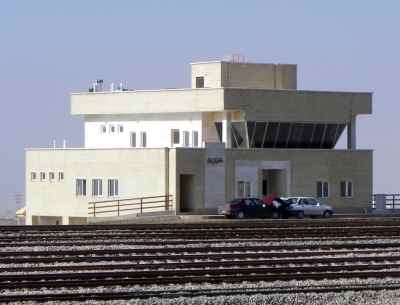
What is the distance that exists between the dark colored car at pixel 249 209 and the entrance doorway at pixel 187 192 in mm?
4366

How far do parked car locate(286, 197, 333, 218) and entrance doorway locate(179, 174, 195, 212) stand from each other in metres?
5.13

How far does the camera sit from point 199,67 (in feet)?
257

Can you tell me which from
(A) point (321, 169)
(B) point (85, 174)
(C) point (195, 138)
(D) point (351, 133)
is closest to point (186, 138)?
(C) point (195, 138)

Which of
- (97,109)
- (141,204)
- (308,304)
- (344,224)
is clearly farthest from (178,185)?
(308,304)

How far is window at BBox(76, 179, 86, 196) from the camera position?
75.8 metres

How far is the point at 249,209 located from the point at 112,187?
10237 mm

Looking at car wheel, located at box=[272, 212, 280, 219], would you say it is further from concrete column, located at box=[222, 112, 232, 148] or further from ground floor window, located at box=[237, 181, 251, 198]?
concrete column, located at box=[222, 112, 232, 148]

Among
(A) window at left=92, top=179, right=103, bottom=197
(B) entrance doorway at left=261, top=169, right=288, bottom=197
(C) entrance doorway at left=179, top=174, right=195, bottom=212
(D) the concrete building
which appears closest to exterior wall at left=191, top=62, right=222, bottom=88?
(D) the concrete building

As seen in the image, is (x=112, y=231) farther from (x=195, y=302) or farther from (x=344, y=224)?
(x=195, y=302)

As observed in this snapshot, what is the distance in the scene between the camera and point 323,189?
75.2 metres

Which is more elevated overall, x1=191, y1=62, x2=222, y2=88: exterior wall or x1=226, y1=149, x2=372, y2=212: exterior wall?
x1=191, y1=62, x2=222, y2=88: exterior wall

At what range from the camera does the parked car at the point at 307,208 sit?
6756 cm

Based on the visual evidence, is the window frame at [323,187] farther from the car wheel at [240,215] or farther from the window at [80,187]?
the window at [80,187]

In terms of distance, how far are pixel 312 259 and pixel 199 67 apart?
41806 mm
